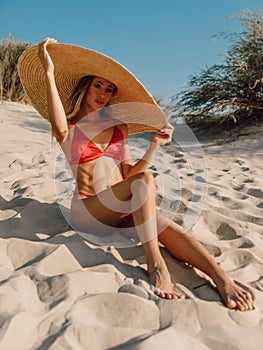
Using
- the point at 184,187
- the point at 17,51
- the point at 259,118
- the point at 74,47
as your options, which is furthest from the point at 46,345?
the point at 17,51

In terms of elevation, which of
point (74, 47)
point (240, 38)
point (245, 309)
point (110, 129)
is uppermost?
point (240, 38)

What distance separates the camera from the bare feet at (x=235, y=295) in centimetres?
176

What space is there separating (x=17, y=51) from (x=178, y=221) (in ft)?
25.8

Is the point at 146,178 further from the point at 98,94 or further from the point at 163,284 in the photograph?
the point at 98,94

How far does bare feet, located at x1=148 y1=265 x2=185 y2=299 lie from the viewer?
1.79m

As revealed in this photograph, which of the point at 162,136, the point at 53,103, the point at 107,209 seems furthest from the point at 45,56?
the point at 107,209

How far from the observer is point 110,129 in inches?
108

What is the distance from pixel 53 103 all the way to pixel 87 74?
531mm

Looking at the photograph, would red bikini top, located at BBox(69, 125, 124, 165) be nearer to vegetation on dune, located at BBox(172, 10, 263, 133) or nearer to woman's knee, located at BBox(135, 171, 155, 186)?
woman's knee, located at BBox(135, 171, 155, 186)

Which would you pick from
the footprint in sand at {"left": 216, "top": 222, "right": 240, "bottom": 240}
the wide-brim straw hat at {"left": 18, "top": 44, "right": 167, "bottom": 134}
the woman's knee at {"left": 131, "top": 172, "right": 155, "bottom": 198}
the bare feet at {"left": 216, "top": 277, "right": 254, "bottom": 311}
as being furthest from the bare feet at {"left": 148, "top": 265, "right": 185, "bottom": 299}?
the wide-brim straw hat at {"left": 18, "top": 44, "right": 167, "bottom": 134}

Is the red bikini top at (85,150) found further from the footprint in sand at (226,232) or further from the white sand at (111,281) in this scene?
the footprint in sand at (226,232)

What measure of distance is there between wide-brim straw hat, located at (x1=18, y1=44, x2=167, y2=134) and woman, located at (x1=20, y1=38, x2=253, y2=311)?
2.2 inches

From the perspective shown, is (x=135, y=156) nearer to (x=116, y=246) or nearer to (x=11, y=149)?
(x=11, y=149)

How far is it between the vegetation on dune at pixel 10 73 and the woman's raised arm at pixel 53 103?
19.0ft
